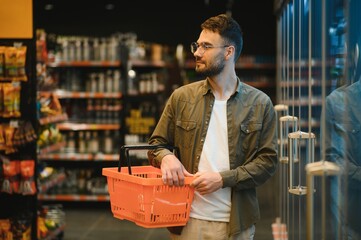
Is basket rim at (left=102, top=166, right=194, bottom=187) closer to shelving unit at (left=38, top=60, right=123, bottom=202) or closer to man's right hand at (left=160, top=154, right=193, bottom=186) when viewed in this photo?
man's right hand at (left=160, top=154, right=193, bottom=186)

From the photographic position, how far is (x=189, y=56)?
45.6 feet

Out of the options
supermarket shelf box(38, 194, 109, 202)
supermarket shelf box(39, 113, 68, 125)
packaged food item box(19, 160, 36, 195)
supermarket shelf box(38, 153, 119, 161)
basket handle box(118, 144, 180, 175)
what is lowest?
supermarket shelf box(38, 194, 109, 202)

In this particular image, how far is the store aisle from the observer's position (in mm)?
8031

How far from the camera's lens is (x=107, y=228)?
857 cm

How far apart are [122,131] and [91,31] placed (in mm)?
5058

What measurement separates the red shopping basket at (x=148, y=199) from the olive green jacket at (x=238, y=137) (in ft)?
0.66

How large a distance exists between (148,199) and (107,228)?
5.64 metres

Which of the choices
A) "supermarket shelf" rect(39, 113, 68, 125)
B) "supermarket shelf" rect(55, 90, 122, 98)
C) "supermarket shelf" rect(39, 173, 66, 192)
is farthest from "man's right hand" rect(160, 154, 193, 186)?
"supermarket shelf" rect(55, 90, 122, 98)

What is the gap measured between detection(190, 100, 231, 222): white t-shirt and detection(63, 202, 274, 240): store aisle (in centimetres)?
464

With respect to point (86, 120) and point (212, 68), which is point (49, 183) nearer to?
point (86, 120)

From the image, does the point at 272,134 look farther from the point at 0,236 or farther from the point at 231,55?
the point at 0,236

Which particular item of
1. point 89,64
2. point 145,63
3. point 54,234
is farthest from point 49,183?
point 145,63

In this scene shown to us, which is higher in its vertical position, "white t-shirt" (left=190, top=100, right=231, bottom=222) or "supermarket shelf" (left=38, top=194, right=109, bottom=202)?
"white t-shirt" (left=190, top=100, right=231, bottom=222)

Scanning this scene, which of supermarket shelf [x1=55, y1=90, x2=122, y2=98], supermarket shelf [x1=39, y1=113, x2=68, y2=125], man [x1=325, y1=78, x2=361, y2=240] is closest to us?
man [x1=325, y1=78, x2=361, y2=240]
